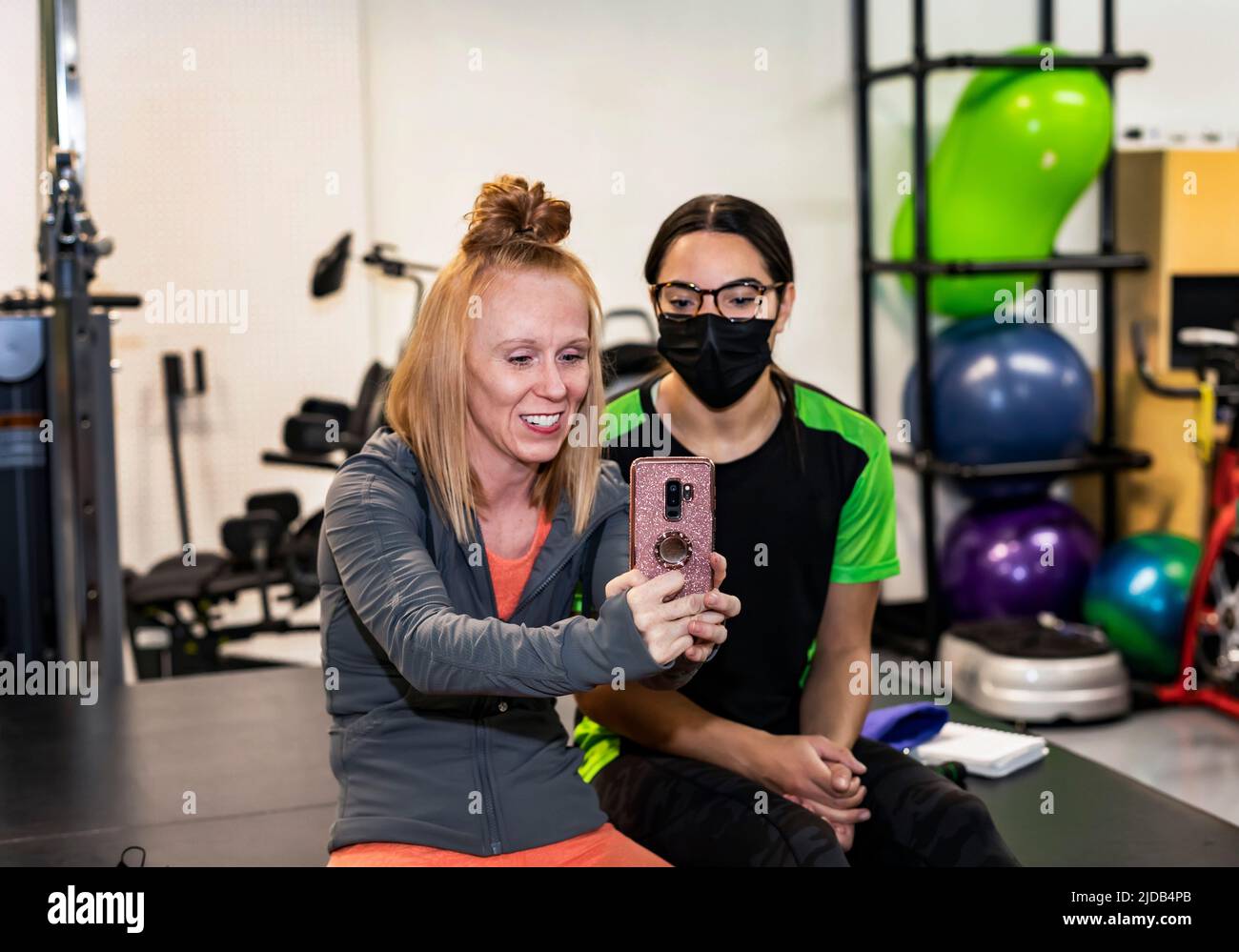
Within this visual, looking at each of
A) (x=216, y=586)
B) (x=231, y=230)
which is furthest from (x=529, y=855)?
(x=231, y=230)

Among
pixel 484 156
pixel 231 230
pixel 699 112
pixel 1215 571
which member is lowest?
pixel 1215 571

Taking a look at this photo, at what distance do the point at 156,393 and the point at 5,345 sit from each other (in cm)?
153

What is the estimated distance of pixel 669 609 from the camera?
1.07 metres

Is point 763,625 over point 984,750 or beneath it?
over

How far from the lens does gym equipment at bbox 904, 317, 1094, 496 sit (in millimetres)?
3875

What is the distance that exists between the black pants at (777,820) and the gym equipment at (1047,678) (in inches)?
78.1

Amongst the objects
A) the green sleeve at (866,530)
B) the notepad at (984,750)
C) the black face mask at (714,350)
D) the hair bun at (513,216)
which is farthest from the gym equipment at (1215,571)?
the hair bun at (513,216)

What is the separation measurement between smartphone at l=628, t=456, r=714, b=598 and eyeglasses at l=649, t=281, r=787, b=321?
465 millimetres

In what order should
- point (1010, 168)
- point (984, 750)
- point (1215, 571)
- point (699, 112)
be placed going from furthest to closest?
point (699, 112) → point (1010, 168) → point (1215, 571) → point (984, 750)

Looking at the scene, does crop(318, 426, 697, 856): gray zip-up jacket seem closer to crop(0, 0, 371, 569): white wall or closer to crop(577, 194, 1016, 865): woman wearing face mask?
crop(577, 194, 1016, 865): woman wearing face mask

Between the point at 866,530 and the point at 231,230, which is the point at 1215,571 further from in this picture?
the point at 231,230

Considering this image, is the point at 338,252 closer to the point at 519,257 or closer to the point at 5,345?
the point at 5,345

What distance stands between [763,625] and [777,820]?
0.78ft

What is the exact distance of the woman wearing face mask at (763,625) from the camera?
59.7 inches
